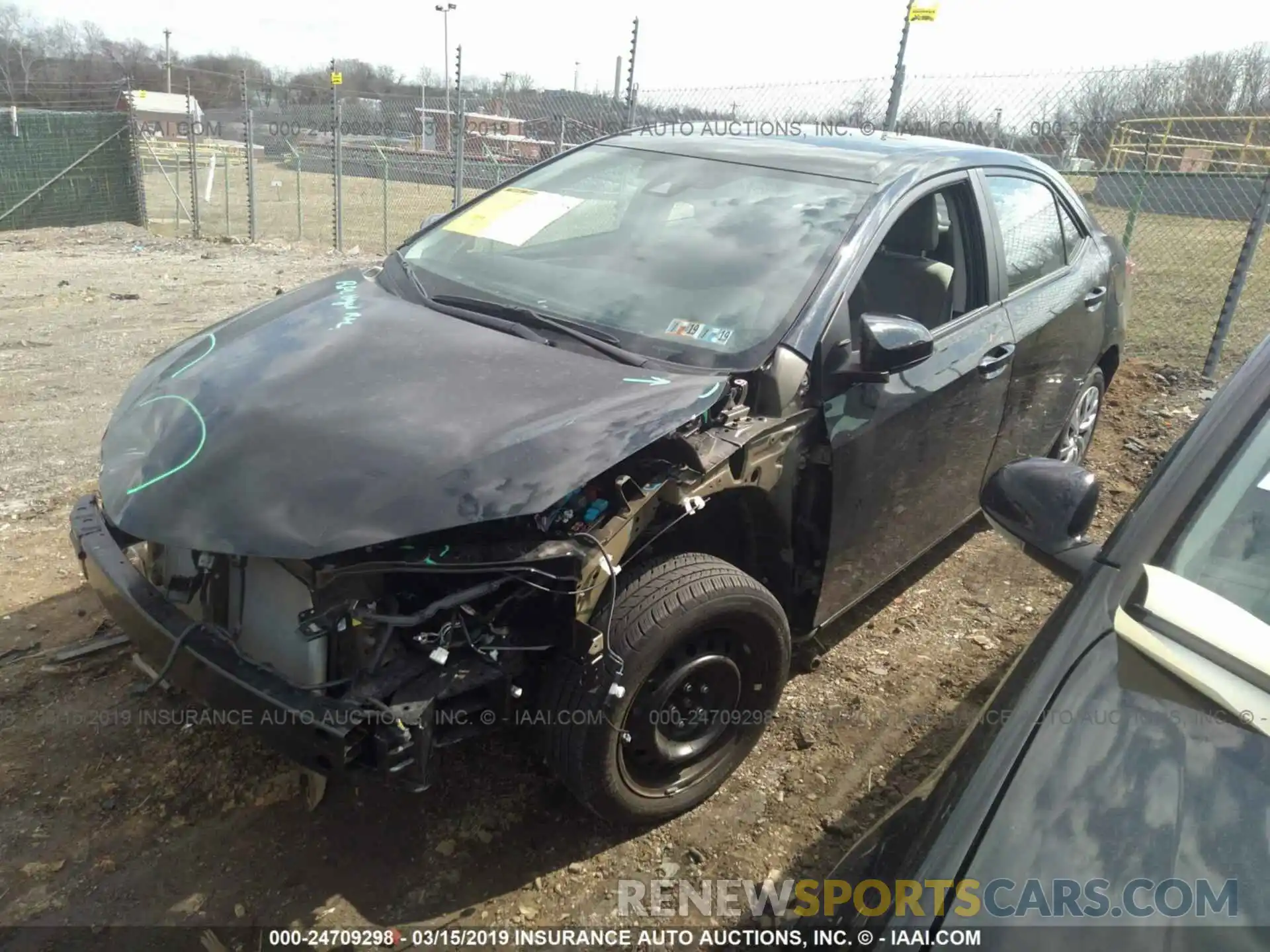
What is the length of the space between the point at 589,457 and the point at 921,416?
1407mm

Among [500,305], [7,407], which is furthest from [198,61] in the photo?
[500,305]

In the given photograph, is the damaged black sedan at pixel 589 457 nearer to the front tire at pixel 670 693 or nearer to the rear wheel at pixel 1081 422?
the front tire at pixel 670 693

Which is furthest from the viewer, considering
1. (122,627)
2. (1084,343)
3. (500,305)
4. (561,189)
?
(1084,343)

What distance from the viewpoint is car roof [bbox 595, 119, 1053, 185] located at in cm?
317

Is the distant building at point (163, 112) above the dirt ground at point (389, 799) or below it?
above

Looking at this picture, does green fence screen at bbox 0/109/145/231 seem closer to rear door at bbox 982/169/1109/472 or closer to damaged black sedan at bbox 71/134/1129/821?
damaged black sedan at bbox 71/134/1129/821

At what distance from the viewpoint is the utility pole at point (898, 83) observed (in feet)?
24.2

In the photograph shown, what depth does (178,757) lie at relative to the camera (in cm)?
267

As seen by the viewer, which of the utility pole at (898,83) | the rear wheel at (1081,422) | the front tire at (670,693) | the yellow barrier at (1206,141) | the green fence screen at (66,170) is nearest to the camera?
the front tire at (670,693)

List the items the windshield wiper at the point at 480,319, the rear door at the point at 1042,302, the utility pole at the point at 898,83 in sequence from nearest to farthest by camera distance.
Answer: the windshield wiper at the point at 480,319 < the rear door at the point at 1042,302 < the utility pole at the point at 898,83

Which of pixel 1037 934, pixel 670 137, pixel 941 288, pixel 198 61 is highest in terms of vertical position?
pixel 198 61

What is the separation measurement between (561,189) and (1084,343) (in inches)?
101

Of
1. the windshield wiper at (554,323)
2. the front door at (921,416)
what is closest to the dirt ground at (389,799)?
the front door at (921,416)

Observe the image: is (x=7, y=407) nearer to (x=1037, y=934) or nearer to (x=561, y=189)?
(x=561, y=189)
